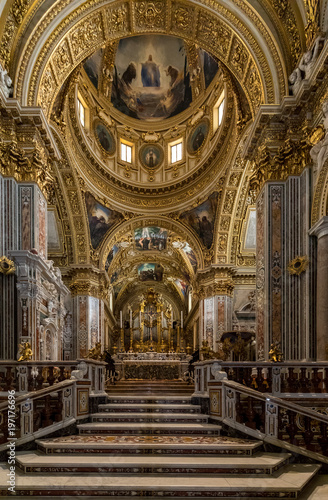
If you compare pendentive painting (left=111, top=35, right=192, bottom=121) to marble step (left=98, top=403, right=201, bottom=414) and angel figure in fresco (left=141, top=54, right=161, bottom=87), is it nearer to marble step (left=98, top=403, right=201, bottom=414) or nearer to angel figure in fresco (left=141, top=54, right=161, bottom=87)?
angel figure in fresco (left=141, top=54, right=161, bottom=87)

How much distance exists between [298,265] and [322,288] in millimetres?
1195

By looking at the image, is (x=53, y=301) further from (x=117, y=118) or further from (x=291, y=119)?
(x=117, y=118)

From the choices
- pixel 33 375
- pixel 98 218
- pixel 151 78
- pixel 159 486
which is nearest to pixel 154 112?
pixel 151 78

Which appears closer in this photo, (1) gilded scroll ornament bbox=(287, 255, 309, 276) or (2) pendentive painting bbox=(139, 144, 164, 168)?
(1) gilded scroll ornament bbox=(287, 255, 309, 276)

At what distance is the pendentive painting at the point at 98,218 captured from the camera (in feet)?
85.0

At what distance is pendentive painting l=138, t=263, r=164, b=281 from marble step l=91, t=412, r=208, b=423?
3409cm

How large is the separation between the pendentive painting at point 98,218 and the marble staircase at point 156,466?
58.1ft

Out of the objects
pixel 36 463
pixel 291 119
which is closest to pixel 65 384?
pixel 36 463

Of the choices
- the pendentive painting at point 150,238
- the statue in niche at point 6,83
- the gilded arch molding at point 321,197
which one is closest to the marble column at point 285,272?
the gilded arch molding at point 321,197

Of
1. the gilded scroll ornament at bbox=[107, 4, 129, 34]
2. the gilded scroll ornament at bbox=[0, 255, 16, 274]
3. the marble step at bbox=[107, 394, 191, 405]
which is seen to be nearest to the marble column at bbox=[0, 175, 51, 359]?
the gilded scroll ornament at bbox=[0, 255, 16, 274]

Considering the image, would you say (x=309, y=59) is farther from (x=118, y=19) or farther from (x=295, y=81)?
(x=118, y=19)

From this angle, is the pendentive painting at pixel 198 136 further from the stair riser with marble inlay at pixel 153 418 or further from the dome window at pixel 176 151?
the stair riser with marble inlay at pixel 153 418

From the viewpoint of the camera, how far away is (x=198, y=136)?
2673 cm

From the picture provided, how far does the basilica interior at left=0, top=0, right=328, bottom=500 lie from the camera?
7871 millimetres
